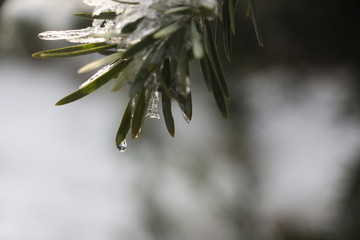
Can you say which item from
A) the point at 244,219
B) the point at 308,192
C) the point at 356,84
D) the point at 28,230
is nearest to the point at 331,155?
the point at 308,192

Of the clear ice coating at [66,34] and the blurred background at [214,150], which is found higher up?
the clear ice coating at [66,34]

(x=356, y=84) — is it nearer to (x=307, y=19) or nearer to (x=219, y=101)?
(x=307, y=19)

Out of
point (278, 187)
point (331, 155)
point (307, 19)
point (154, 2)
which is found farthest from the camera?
point (278, 187)

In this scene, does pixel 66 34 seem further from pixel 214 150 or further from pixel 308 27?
pixel 214 150

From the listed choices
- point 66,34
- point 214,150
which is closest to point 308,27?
point 214,150

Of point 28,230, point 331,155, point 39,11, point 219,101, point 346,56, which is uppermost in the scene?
point 39,11

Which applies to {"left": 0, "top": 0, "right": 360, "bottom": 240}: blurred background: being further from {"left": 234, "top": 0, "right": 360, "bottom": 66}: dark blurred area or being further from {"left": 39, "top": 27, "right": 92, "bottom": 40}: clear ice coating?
{"left": 39, "top": 27, "right": 92, "bottom": 40}: clear ice coating

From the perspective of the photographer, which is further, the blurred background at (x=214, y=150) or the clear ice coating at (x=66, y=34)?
the blurred background at (x=214, y=150)

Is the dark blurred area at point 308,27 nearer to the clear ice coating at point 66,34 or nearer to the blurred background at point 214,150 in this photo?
the blurred background at point 214,150

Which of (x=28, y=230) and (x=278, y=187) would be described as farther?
(x=28, y=230)

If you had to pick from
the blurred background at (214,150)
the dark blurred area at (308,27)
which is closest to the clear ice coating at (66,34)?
the blurred background at (214,150)
